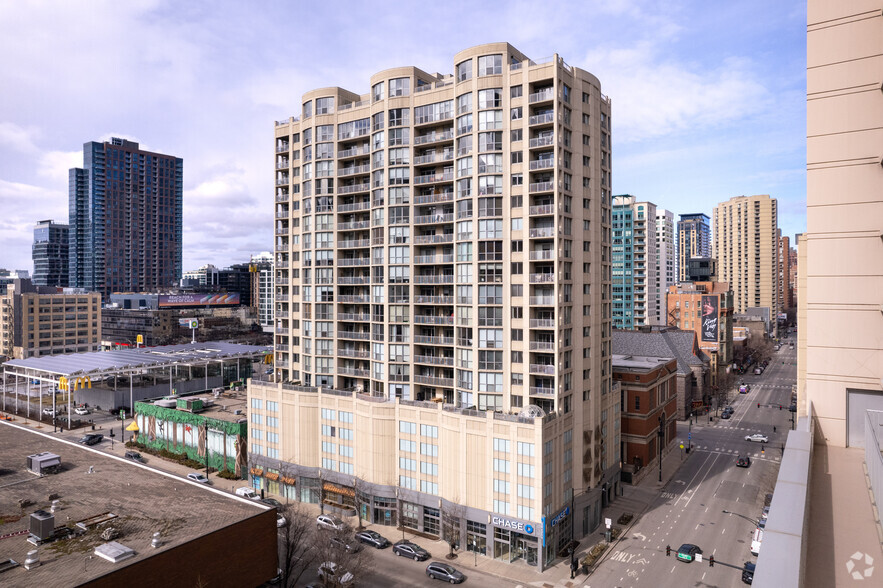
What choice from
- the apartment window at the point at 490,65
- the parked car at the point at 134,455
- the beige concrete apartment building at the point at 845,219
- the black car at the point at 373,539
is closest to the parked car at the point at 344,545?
the black car at the point at 373,539

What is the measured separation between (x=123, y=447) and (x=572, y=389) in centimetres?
8401

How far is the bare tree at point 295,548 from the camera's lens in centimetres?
5116

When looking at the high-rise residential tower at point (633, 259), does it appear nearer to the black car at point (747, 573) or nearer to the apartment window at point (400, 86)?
the apartment window at point (400, 86)

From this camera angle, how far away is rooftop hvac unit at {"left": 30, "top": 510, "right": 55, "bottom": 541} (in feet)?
135

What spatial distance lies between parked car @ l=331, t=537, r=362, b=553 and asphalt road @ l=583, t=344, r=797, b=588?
2284 centimetres

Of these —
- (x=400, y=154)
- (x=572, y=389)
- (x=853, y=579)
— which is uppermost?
(x=400, y=154)

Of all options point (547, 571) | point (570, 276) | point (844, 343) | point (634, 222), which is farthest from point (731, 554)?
point (634, 222)

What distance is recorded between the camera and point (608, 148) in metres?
72.7

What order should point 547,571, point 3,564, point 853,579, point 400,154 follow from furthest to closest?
point 400,154 → point 547,571 → point 3,564 → point 853,579

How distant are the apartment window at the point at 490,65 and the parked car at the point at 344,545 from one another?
51807 millimetres

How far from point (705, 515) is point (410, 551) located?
38415 mm

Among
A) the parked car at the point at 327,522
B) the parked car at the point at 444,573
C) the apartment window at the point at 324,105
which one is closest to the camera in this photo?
the parked car at the point at 444,573

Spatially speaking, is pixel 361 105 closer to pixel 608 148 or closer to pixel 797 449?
pixel 608 148

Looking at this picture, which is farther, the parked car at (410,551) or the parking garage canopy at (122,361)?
the parking garage canopy at (122,361)
